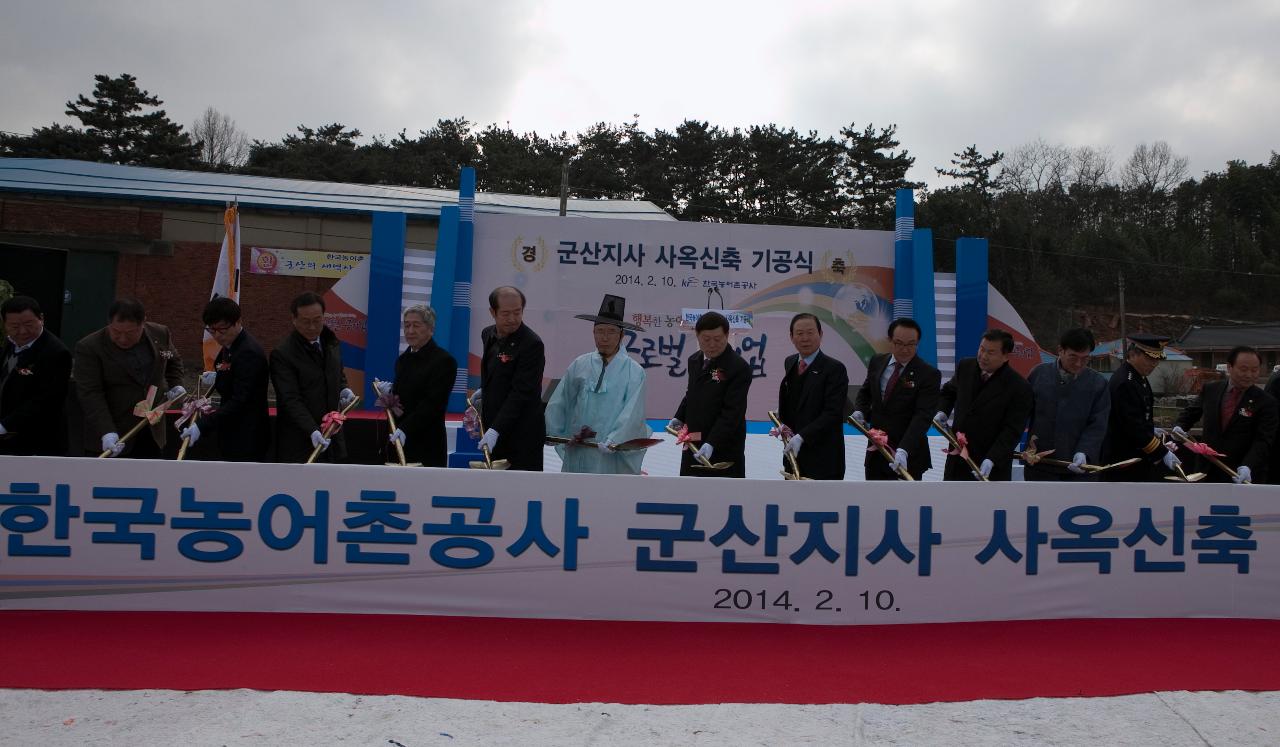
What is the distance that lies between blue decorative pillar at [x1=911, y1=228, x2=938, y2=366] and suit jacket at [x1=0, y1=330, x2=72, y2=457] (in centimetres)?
734

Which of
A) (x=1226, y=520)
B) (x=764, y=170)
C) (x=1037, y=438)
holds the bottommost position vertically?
(x=1226, y=520)

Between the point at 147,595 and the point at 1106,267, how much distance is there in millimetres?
36197

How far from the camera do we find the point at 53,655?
321 centimetres

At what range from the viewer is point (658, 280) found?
930 cm

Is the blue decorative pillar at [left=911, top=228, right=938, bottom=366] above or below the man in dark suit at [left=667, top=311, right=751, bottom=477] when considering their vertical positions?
above

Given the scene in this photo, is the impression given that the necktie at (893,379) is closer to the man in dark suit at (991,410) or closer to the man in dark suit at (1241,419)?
the man in dark suit at (991,410)

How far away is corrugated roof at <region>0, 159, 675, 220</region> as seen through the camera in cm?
1895

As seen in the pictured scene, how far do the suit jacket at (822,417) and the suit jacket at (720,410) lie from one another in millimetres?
303

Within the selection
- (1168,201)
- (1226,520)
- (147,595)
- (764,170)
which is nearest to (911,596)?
(1226,520)

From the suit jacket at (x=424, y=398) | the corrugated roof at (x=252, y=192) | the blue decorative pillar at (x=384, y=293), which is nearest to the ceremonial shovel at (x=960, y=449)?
the suit jacket at (x=424, y=398)

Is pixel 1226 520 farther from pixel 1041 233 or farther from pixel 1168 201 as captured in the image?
pixel 1168 201

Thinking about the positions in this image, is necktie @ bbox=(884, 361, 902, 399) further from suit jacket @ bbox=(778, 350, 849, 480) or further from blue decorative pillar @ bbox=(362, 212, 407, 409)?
blue decorative pillar @ bbox=(362, 212, 407, 409)

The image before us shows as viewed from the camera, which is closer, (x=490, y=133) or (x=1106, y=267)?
(x=1106, y=267)

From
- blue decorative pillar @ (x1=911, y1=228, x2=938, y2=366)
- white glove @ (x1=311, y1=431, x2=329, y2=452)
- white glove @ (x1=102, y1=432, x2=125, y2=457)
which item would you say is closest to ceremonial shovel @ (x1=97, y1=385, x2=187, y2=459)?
white glove @ (x1=102, y1=432, x2=125, y2=457)
